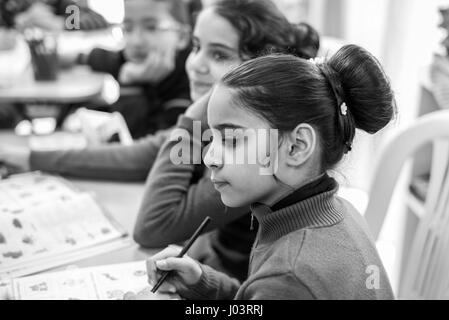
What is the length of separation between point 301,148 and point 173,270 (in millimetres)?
238

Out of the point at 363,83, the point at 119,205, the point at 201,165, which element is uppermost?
the point at 363,83

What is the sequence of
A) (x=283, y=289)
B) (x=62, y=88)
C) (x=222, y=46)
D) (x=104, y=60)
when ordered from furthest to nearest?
(x=104, y=60), (x=62, y=88), (x=222, y=46), (x=283, y=289)

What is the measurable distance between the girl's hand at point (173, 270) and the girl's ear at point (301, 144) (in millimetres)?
202

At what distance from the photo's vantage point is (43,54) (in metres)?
1.73

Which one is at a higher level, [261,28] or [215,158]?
[261,28]

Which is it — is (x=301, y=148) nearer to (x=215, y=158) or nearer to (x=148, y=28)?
(x=215, y=158)

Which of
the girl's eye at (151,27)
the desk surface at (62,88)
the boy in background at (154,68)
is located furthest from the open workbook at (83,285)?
the desk surface at (62,88)

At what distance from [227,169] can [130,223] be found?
37 cm

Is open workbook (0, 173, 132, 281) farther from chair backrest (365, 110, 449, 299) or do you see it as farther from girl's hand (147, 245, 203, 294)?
chair backrest (365, 110, 449, 299)

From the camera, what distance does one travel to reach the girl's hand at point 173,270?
26.7 inches

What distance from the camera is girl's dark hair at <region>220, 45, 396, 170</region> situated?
602 millimetres

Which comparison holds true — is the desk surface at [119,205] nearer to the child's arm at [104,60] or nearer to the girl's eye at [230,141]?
the girl's eye at [230,141]

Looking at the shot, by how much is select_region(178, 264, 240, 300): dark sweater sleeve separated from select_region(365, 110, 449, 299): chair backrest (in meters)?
0.33

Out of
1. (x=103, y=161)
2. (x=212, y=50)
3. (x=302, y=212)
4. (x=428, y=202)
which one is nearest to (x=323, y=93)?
(x=302, y=212)
